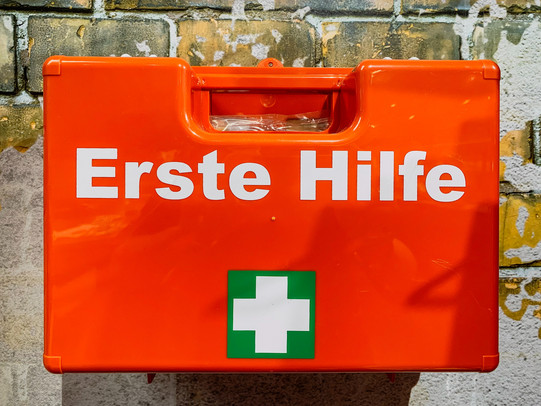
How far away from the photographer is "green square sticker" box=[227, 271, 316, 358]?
1.71 feet

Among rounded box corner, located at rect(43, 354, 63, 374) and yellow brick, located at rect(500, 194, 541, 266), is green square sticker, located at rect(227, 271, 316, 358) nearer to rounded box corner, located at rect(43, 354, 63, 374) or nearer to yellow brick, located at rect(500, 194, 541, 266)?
rounded box corner, located at rect(43, 354, 63, 374)

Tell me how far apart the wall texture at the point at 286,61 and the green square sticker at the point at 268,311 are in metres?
0.31

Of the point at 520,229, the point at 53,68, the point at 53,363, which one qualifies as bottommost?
the point at 53,363

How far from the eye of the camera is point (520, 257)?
80 cm

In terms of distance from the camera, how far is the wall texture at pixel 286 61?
30.6 inches

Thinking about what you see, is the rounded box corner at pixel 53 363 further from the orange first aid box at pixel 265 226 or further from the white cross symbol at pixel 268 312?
the white cross symbol at pixel 268 312

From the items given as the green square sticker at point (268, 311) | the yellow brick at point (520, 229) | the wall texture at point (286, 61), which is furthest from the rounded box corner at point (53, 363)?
the yellow brick at point (520, 229)

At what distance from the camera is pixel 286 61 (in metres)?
0.78

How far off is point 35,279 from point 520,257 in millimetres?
783

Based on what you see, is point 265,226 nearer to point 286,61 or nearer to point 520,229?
point 286,61

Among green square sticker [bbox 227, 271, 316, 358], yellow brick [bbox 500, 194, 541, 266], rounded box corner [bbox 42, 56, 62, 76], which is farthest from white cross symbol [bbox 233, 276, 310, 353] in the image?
yellow brick [bbox 500, 194, 541, 266]

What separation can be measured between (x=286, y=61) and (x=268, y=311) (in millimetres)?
431

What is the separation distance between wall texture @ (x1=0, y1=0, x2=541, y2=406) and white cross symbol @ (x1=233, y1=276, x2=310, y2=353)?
31 centimetres

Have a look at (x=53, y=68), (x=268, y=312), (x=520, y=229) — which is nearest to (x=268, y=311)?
(x=268, y=312)
